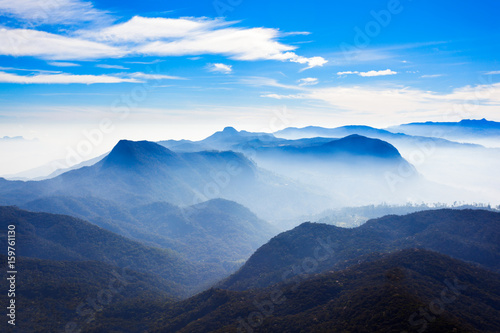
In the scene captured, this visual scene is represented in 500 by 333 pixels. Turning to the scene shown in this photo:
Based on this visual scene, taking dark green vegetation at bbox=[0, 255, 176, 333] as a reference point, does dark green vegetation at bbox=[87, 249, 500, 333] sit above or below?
above

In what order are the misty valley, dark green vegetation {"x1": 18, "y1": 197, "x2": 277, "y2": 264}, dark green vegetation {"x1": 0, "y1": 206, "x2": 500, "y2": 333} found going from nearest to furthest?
dark green vegetation {"x1": 0, "y1": 206, "x2": 500, "y2": 333} → the misty valley → dark green vegetation {"x1": 18, "y1": 197, "x2": 277, "y2": 264}

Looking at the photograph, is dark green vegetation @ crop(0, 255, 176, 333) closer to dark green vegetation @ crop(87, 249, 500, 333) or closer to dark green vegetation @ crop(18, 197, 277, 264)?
dark green vegetation @ crop(87, 249, 500, 333)

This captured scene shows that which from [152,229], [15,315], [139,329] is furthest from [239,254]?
[15,315]

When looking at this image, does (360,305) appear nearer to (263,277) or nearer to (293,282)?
(293,282)

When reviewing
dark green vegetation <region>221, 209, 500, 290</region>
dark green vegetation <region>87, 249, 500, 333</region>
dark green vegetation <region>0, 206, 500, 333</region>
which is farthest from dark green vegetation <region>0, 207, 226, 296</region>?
dark green vegetation <region>87, 249, 500, 333</region>

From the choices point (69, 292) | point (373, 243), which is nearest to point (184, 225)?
point (69, 292)
